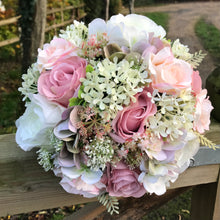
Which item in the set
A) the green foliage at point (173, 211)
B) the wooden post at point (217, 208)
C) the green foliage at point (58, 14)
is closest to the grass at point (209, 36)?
the green foliage at point (58, 14)

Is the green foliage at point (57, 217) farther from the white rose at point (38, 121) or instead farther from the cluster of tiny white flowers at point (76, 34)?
the cluster of tiny white flowers at point (76, 34)

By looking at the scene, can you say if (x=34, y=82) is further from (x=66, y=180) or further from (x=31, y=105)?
(x=66, y=180)

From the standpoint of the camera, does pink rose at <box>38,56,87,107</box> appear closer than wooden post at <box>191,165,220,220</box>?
Yes

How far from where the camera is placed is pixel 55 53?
2.54 feet

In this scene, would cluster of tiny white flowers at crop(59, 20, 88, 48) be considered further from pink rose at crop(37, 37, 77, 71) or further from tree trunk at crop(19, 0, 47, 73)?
tree trunk at crop(19, 0, 47, 73)

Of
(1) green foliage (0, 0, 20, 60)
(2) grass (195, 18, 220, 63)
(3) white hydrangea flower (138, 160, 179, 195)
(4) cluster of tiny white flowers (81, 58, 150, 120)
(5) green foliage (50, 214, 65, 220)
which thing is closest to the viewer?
(4) cluster of tiny white flowers (81, 58, 150, 120)

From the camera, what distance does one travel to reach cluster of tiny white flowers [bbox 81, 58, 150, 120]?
2.18 ft

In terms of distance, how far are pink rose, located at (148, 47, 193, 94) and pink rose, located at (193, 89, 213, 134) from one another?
0.30 ft

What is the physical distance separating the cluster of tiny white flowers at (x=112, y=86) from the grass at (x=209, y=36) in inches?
204

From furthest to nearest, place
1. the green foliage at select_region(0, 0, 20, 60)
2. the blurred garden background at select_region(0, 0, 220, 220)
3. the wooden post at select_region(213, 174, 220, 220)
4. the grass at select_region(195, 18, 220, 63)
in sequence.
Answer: the grass at select_region(195, 18, 220, 63), the green foliage at select_region(0, 0, 20, 60), the blurred garden background at select_region(0, 0, 220, 220), the wooden post at select_region(213, 174, 220, 220)

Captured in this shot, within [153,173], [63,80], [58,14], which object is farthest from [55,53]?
[58,14]

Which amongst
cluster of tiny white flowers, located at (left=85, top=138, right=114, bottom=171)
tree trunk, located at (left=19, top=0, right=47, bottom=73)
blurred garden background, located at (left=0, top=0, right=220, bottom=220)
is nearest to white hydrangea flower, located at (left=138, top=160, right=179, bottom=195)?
cluster of tiny white flowers, located at (left=85, top=138, right=114, bottom=171)

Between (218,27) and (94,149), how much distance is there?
601 cm

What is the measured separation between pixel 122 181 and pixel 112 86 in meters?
0.29
